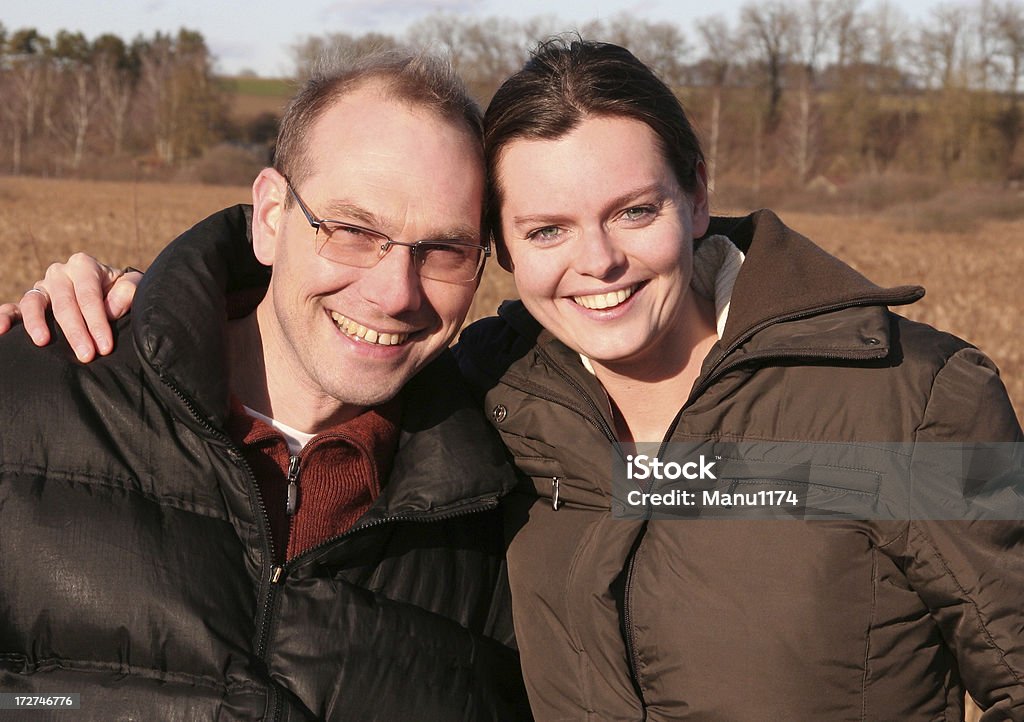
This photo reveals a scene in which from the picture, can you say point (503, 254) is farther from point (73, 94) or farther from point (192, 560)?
point (73, 94)

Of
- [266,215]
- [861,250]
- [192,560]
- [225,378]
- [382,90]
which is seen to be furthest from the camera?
[861,250]

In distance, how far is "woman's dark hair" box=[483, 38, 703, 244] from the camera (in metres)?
2.94

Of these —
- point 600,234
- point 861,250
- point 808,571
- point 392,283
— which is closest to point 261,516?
point 392,283

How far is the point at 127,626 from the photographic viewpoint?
2607 millimetres

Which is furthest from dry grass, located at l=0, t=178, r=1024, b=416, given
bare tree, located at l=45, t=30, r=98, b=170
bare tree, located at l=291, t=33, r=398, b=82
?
bare tree, located at l=45, t=30, r=98, b=170

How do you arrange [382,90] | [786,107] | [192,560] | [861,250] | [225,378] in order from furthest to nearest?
1. [786,107]
2. [861,250]
3. [382,90]
4. [225,378]
5. [192,560]

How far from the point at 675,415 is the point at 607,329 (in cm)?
31

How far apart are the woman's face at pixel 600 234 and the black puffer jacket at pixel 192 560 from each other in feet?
1.57

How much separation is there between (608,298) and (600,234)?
0.18 metres

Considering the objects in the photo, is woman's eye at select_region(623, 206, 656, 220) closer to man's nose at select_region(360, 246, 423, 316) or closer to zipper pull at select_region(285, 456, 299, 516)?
man's nose at select_region(360, 246, 423, 316)

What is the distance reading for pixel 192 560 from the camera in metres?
2.69

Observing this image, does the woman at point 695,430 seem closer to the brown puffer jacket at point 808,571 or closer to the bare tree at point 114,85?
the brown puffer jacket at point 808,571

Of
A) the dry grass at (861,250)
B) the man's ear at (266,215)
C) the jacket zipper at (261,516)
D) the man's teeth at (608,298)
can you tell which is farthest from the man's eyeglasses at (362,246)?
the dry grass at (861,250)

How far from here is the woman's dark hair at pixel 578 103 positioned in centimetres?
294
